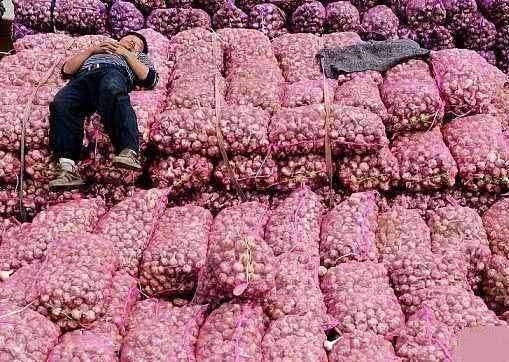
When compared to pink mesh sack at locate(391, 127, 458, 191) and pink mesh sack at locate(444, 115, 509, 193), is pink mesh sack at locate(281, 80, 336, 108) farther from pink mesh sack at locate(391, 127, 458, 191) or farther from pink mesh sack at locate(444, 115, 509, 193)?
pink mesh sack at locate(444, 115, 509, 193)

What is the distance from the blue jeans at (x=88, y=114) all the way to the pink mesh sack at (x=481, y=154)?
1388 mm

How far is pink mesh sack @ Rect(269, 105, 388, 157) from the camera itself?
9.15ft

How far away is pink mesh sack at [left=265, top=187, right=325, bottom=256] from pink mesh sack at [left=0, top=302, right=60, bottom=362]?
89 cm

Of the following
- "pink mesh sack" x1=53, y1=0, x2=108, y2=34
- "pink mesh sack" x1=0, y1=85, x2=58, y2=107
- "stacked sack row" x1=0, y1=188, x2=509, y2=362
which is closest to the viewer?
"stacked sack row" x1=0, y1=188, x2=509, y2=362

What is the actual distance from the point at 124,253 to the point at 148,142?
1.80 feet

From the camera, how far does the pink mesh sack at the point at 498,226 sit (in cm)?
263

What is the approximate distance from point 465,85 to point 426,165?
0.46 m

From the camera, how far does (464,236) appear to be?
2.65m

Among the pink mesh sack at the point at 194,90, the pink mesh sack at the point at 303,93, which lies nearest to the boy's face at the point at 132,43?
the pink mesh sack at the point at 194,90

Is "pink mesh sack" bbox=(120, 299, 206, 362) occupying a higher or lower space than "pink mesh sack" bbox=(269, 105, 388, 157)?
lower

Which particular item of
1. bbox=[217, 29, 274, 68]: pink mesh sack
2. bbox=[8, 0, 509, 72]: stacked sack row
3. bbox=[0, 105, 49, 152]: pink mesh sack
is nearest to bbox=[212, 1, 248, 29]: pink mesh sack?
bbox=[8, 0, 509, 72]: stacked sack row

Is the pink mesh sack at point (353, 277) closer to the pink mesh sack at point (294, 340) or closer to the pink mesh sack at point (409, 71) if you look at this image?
the pink mesh sack at point (294, 340)

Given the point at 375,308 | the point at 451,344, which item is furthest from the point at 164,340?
the point at 451,344

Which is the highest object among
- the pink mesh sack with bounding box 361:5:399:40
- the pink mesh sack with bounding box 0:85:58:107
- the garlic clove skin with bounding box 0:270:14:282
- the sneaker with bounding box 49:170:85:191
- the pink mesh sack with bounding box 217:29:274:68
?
the pink mesh sack with bounding box 217:29:274:68
